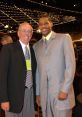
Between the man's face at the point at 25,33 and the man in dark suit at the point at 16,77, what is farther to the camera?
the man's face at the point at 25,33

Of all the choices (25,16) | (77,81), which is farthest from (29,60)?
(25,16)

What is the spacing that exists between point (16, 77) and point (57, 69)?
1.33ft

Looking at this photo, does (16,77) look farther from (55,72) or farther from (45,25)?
(45,25)

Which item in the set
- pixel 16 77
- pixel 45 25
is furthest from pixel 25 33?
pixel 16 77

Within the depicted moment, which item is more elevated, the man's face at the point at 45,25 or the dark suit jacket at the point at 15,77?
the man's face at the point at 45,25

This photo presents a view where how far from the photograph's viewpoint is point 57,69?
271 cm

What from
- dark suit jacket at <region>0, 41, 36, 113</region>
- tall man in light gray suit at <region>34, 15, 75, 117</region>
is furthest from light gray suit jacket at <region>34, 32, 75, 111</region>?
dark suit jacket at <region>0, 41, 36, 113</region>

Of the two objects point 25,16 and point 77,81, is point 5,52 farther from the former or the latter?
point 25,16

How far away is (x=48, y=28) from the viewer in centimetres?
276

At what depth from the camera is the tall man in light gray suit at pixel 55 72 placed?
105 inches

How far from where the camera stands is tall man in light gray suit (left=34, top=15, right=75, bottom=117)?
266 centimetres

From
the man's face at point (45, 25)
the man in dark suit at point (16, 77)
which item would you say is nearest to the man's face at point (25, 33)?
the man in dark suit at point (16, 77)

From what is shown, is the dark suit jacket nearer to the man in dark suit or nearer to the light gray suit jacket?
the man in dark suit

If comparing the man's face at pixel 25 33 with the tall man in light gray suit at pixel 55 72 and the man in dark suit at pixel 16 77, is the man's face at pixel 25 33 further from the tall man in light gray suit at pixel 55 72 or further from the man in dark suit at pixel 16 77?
the tall man in light gray suit at pixel 55 72
